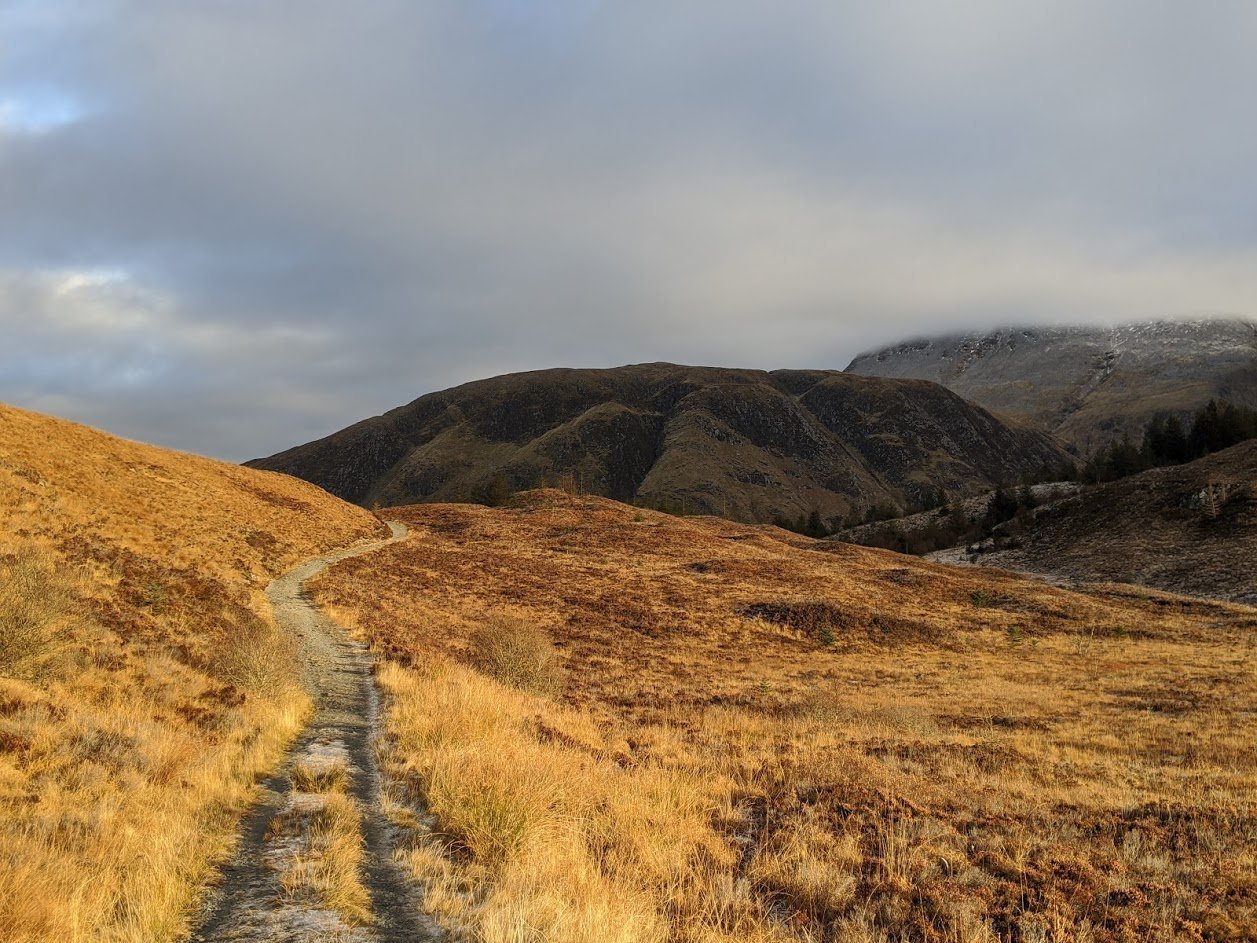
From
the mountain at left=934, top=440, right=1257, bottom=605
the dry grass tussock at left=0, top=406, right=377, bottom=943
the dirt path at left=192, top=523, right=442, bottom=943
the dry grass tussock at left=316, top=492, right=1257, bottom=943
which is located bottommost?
the mountain at left=934, top=440, right=1257, bottom=605

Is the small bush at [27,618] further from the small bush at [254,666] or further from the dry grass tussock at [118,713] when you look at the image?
the small bush at [254,666]

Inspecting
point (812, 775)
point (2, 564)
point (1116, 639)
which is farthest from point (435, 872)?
point (1116, 639)

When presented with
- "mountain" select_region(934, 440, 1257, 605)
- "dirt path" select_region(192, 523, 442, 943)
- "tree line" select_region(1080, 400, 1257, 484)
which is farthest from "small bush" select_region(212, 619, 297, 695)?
"tree line" select_region(1080, 400, 1257, 484)

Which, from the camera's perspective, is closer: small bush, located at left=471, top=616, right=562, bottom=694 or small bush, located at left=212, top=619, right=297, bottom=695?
small bush, located at left=212, top=619, right=297, bottom=695

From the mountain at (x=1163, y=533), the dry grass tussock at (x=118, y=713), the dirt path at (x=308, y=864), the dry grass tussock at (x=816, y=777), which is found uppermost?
the dry grass tussock at (x=118, y=713)

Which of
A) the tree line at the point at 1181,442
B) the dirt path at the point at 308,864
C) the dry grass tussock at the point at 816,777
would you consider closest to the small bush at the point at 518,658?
the dry grass tussock at the point at 816,777

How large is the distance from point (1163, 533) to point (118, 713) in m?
76.4

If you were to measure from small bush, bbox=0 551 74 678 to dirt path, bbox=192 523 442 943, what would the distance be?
4380mm

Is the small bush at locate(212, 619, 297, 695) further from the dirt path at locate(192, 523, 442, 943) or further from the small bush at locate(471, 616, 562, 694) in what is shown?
the small bush at locate(471, 616, 562, 694)

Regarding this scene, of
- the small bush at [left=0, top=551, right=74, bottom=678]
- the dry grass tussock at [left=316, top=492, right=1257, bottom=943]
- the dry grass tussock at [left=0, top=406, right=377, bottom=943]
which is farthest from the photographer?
the small bush at [left=0, top=551, right=74, bottom=678]

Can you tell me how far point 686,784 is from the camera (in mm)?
9914

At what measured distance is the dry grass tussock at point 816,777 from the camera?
6266 millimetres

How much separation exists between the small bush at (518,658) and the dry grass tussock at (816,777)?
0.85m

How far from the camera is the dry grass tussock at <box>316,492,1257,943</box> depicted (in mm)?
6266
